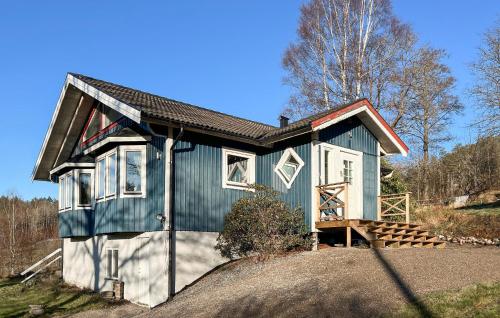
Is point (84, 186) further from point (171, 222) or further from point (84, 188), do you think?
point (171, 222)

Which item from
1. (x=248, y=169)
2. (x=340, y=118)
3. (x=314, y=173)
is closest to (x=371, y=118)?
(x=340, y=118)

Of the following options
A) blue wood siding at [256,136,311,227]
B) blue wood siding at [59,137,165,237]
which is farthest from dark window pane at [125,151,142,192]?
blue wood siding at [256,136,311,227]

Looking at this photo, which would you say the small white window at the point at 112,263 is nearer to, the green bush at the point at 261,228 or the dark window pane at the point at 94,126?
the green bush at the point at 261,228

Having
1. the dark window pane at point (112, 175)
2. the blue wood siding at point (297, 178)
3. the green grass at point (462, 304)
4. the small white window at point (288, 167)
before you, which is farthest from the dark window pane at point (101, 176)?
the green grass at point (462, 304)

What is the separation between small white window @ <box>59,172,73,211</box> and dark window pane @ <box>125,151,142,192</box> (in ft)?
15.6

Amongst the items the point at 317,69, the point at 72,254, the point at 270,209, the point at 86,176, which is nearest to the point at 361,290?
the point at 270,209

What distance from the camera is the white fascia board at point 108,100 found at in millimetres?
12883

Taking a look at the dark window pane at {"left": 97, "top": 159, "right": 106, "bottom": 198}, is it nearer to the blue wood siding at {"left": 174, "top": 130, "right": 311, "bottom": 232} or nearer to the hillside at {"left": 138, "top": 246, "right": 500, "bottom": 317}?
the blue wood siding at {"left": 174, "top": 130, "right": 311, "bottom": 232}

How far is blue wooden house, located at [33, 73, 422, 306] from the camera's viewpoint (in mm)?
13648

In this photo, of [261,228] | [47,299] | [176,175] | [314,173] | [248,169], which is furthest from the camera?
[47,299]

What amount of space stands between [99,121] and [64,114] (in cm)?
187

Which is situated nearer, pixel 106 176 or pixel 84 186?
pixel 106 176

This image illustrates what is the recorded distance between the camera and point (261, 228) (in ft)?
44.6

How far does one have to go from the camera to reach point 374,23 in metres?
27.9
